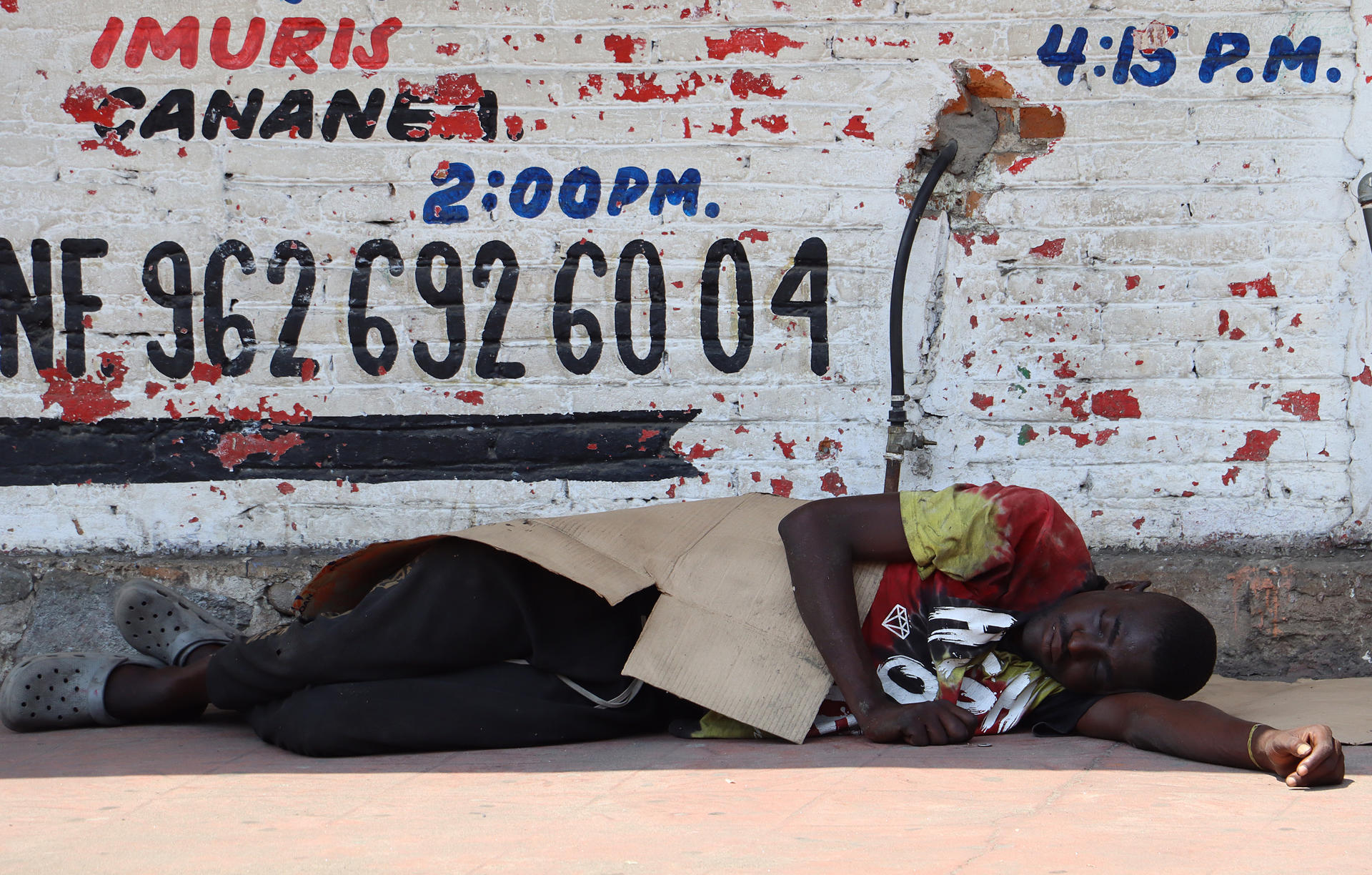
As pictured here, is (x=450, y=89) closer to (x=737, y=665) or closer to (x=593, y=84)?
(x=593, y=84)

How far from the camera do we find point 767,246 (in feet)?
10.4

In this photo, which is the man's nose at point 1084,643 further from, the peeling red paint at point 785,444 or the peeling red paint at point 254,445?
→ the peeling red paint at point 254,445

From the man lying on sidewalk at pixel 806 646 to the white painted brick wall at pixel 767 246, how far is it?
789 millimetres

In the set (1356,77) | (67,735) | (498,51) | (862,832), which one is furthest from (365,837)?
(1356,77)

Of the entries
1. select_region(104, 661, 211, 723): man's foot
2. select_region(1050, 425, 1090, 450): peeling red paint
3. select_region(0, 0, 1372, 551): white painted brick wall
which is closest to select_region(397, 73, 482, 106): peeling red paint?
select_region(0, 0, 1372, 551): white painted brick wall

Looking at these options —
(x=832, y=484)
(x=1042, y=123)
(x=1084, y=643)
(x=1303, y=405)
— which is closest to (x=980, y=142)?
(x=1042, y=123)

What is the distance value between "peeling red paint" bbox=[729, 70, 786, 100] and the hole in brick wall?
0.44m

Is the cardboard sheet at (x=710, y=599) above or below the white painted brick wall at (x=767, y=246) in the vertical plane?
below

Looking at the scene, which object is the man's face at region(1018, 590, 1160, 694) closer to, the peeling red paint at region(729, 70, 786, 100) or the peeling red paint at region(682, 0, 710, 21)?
the peeling red paint at region(729, 70, 786, 100)

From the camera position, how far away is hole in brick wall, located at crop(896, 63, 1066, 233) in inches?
124

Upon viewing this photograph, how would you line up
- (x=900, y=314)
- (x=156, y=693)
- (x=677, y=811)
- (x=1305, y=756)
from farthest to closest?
(x=900, y=314)
(x=156, y=693)
(x=1305, y=756)
(x=677, y=811)

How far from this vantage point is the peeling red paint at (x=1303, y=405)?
3.12m

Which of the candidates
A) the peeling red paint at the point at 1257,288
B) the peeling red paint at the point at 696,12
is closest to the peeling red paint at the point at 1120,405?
the peeling red paint at the point at 1257,288

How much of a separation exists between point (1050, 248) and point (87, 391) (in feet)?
9.07
